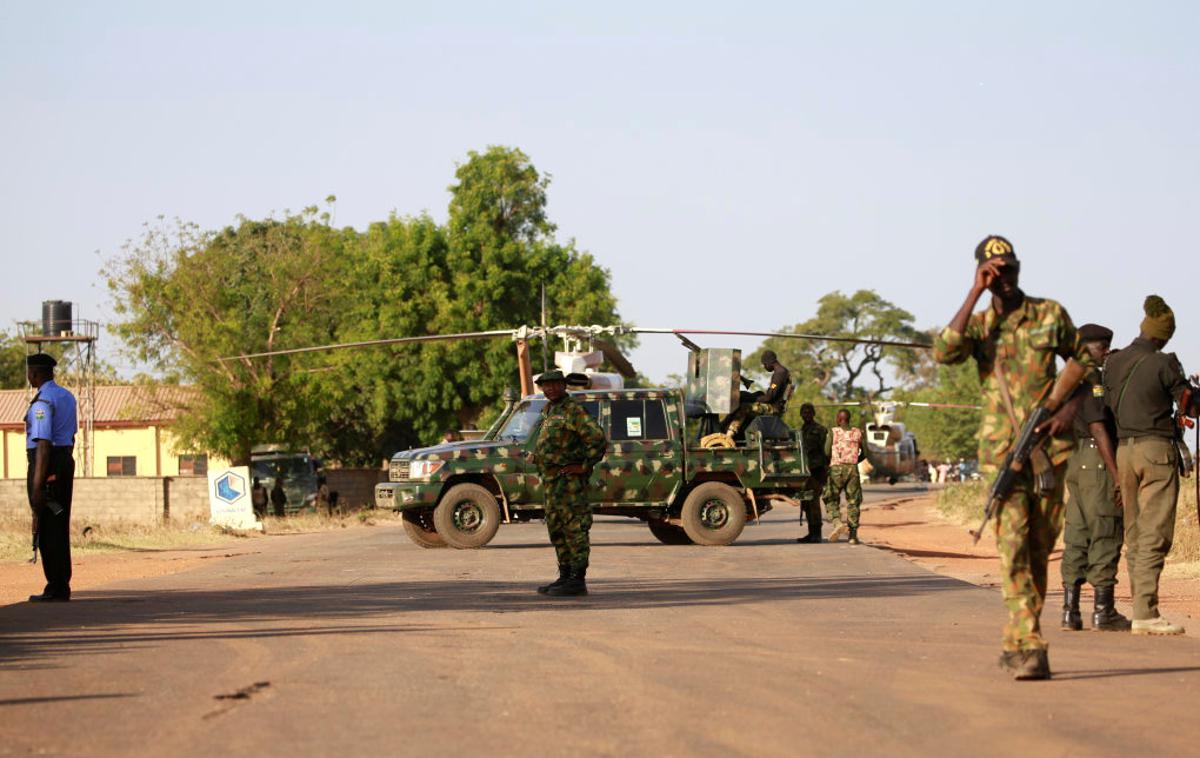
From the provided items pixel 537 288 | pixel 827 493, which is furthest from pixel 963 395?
pixel 827 493

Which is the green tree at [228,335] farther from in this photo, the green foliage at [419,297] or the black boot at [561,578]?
the black boot at [561,578]

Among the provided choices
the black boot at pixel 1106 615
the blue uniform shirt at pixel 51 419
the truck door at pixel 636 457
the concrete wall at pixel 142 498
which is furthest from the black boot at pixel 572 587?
the concrete wall at pixel 142 498

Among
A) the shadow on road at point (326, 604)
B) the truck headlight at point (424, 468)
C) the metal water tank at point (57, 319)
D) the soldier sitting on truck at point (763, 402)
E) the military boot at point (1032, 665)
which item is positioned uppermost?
the metal water tank at point (57, 319)

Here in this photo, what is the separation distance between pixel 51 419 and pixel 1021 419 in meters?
7.70

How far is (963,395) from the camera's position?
102188mm

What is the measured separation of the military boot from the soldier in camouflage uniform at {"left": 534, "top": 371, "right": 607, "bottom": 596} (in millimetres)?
5862

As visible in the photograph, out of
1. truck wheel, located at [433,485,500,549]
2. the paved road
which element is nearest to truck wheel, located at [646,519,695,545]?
truck wheel, located at [433,485,500,549]

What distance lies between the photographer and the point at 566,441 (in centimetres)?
1325

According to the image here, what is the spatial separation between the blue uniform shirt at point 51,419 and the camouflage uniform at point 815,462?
479 inches

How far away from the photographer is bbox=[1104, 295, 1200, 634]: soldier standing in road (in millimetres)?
10102

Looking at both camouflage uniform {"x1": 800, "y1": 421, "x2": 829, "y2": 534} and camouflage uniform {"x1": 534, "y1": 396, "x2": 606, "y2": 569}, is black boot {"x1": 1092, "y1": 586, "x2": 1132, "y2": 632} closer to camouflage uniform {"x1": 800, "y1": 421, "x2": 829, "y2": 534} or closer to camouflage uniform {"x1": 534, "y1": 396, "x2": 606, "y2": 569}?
camouflage uniform {"x1": 534, "y1": 396, "x2": 606, "y2": 569}

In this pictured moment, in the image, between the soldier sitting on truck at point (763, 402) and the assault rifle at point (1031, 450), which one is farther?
the soldier sitting on truck at point (763, 402)

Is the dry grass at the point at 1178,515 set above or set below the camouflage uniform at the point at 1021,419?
below

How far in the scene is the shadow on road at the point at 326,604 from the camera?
32.8 ft
